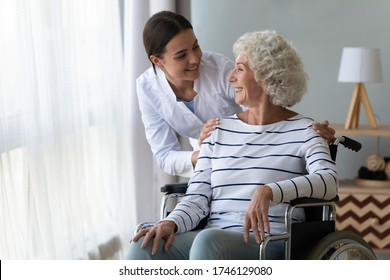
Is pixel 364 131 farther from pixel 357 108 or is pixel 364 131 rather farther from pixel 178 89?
pixel 178 89

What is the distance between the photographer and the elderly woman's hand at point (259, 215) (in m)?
2.28

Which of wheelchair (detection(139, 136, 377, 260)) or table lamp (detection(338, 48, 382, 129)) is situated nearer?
wheelchair (detection(139, 136, 377, 260))

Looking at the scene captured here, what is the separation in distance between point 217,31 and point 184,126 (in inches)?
66.7

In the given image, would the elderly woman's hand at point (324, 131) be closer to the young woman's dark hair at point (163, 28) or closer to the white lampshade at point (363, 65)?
the young woman's dark hair at point (163, 28)

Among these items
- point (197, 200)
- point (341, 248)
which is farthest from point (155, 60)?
point (341, 248)

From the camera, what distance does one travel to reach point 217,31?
15.3 feet

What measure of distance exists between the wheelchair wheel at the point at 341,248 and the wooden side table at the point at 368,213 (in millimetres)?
Result: 1554

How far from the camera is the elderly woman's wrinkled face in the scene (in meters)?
2.56

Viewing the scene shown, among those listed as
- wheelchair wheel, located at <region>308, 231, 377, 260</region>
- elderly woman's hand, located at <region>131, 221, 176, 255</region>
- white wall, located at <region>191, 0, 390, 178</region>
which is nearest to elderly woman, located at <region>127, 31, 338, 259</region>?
elderly woman's hand, located at <region>131, 221, 176, 255</region>

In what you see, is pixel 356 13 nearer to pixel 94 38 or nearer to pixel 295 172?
pixel 94 38

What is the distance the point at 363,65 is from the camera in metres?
4.12

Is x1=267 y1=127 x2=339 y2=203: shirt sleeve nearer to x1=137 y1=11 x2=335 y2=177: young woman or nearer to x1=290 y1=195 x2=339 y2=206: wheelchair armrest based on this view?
x1=290 y1=195 x2=339 y2=206: wheelchair armrest

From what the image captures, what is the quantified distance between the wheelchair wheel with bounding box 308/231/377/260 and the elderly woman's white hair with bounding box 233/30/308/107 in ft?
1.52
